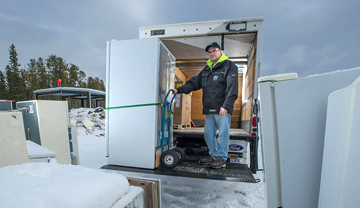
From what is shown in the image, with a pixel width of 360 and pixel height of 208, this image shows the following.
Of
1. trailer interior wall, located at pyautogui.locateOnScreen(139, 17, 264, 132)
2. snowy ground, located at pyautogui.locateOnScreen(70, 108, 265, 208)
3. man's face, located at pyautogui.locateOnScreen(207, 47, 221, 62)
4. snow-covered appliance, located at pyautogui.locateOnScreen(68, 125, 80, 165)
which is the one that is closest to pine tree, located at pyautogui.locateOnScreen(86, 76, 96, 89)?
trailer interior wall, located at pyautogui.locateOnScreen(139, 17, 264, 132)

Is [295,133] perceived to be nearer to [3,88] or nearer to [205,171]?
[205,171]

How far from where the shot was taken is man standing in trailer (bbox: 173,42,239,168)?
2719 millimetres

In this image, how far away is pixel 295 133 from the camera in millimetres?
1056

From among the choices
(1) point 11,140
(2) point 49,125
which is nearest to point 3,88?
(2) point 49,125

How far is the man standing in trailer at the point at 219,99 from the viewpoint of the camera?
2719 mm

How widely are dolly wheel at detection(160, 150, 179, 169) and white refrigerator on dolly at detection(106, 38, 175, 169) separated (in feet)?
0.54

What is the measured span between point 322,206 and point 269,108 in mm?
558

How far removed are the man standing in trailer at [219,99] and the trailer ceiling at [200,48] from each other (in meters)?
0.95

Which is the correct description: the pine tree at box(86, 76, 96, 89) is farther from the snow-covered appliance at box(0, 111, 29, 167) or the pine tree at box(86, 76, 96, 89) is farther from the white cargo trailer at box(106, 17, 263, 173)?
the snow-covered appliance at box(0, 111, 29, 167)

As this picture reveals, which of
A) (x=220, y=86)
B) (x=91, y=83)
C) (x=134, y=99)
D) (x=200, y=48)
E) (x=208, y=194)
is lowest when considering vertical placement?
(x=208, y=194)

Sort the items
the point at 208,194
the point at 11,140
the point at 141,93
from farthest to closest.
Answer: the point at 208,194 < the point at 141,93 < the point at 11,140

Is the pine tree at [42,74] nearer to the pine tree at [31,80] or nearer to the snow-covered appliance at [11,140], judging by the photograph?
the pine tree at [31,80]

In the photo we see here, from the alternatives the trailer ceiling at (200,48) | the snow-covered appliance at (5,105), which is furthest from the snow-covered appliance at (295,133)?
the snow-covered appliance at (5,105)

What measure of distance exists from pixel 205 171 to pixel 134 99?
5.02ft
